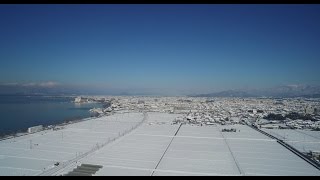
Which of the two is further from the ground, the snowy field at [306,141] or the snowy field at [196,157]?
the snowy field at [306,141]

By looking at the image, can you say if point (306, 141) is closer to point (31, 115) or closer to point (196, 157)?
point (196, 157)

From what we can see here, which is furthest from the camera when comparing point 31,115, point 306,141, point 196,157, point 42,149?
point 31,115

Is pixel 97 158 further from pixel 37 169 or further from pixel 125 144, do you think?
pixel 125 144

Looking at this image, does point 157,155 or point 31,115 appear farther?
point 31,115

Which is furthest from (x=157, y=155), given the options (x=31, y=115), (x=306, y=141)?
A: (x=31, y=115)

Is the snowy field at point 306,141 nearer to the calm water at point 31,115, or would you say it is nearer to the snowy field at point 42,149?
the snowy field at point 42,149

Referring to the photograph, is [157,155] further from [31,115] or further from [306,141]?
[31,115]

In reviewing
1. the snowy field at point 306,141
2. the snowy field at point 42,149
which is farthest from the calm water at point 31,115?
the snowy field at point 306,141

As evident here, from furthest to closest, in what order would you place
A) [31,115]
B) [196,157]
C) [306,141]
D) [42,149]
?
[31,115] < [306,141] < [42,149] < [196,157]
